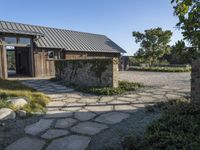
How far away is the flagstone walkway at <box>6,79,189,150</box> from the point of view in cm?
354

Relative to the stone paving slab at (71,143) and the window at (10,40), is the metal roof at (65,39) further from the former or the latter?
the stone paving slab at (71,143)

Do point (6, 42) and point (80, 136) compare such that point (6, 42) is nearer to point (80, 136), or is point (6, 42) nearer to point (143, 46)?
point (80, 136)

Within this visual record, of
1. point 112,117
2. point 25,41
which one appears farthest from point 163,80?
point 25,41

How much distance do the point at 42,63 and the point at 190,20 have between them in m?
14.8

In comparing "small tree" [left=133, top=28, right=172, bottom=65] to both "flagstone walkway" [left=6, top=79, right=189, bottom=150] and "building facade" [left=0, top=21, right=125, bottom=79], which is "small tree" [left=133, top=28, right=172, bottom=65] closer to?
"building facade" [left=0, top=21, right=125, bottom=79]

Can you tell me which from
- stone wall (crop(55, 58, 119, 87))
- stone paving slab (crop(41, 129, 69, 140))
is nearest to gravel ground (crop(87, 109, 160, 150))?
stone paving slab (crop(41, 129, 69, 140))

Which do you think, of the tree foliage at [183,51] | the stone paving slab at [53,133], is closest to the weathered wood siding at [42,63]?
the stone paving slab at [53,133]

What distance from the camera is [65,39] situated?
19562mm

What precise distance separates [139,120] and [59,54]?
14043 millimetres

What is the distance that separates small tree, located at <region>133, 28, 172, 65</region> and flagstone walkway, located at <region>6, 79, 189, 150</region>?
21161 millimetres

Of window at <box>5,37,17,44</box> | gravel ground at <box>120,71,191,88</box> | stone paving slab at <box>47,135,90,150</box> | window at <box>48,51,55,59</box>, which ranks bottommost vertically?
stone paving slab at <box>47,135,90,150</box>

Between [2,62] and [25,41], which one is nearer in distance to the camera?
[2,62]

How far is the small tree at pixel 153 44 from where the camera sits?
2639 cm

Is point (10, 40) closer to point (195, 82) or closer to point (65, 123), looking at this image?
point (65, 123)
